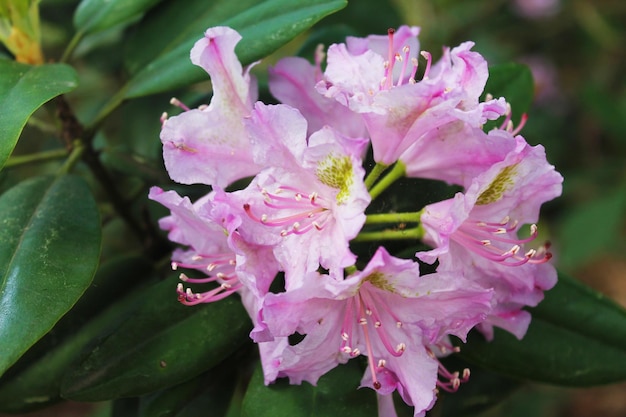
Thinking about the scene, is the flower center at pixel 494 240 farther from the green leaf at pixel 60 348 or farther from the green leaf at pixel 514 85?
the green leaf at pixel 60 348

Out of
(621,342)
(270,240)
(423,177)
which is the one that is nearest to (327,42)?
(423,177)

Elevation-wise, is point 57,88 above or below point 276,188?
above

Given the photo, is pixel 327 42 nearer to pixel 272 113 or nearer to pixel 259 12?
pixel 259 12

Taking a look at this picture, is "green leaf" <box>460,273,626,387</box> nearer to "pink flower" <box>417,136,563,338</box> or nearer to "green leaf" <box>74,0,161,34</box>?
"pink flower" <box>417,136,563,338</box>

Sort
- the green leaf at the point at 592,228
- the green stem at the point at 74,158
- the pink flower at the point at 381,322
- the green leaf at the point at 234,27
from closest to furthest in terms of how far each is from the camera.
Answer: the pink flower at the point at 381,322 → the green leaf at the point at 234,27 → the green stem at the point at 74,158 → the green leaf at the point at 592,228

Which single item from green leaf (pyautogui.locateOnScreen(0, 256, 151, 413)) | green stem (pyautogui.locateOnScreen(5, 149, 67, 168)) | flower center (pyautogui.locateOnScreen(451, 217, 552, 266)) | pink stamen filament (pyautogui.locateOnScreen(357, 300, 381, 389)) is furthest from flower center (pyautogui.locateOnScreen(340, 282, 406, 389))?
green stem (pyautogui.locateOnScreen(5, 149, 67, 168))

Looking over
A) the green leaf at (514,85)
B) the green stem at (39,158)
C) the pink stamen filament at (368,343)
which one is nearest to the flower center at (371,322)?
the pink stamen filament at (368,343)
